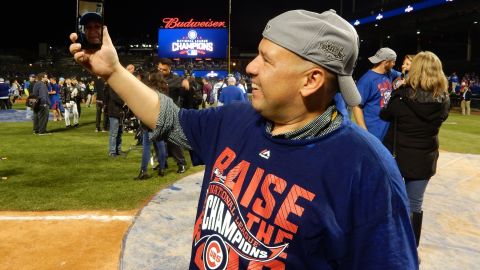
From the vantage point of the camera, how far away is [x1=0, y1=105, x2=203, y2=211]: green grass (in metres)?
6.17

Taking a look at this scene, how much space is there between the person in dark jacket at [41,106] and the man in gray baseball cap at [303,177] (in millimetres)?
12851

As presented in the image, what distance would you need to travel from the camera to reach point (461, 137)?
44.8 ft

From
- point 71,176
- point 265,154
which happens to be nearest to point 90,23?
point 265,154

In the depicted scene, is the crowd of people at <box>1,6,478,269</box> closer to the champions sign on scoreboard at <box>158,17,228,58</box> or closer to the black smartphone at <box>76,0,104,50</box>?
the black smartphone at <box>76,0,104,50</box>

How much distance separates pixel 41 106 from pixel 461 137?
45.7 feet

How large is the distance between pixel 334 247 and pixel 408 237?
0.78 ft

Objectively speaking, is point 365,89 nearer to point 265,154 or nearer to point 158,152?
point 265,154

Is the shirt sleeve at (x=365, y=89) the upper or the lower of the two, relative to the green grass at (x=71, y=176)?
upper

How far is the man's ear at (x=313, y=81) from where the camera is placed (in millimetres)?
1400

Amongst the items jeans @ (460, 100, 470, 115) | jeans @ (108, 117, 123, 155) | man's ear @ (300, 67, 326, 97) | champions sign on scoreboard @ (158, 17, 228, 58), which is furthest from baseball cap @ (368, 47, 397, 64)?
champions sign on scoreboard @ (158, 17, 228, 58)

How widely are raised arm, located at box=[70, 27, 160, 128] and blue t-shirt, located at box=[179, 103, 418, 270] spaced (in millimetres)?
523

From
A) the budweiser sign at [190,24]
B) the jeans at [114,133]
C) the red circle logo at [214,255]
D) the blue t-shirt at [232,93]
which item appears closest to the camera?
the red circle logo at [214,255]

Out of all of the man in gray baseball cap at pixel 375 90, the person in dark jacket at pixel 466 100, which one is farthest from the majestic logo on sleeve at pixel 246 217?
the person in dark jacket at pixel 466 100

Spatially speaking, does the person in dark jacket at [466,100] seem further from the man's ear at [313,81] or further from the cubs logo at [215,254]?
the cubs logo at [215,254]
